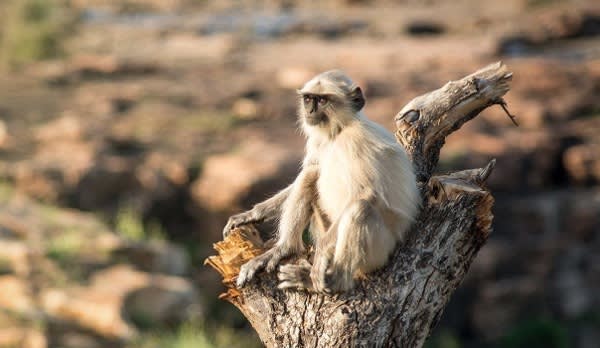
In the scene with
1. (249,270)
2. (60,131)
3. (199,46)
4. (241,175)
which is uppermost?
(199,46)

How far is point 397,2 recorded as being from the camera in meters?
33.2

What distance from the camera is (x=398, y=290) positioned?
4.58 metres

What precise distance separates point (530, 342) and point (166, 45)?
15.9 metres

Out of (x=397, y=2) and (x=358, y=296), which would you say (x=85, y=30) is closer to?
(x=397, y=2)

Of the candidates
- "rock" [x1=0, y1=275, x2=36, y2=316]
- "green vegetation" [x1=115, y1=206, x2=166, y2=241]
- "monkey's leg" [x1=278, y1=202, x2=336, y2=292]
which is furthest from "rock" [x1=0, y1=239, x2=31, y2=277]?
"monkey's leg" [x1=278, y1=202, x2=336, y2=292]

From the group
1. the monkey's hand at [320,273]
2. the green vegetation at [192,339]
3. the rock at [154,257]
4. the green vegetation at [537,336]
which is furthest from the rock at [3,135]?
the monkey's hand at [320,273]

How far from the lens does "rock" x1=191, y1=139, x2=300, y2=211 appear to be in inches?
703

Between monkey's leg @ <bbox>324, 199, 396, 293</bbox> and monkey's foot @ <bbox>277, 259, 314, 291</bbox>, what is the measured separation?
147mm

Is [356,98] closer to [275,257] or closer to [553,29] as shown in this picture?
[275,257]

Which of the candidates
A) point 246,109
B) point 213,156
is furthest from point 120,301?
point 246,109

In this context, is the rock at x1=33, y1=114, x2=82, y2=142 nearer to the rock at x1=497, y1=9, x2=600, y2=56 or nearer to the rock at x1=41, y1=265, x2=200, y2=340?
the rock at x1=41, y1=265, x2=200, y2=340

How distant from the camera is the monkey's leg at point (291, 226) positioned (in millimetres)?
4914

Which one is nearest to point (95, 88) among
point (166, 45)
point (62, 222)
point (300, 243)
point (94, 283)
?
point (166, 45)

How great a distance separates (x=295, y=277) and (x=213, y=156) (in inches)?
589
